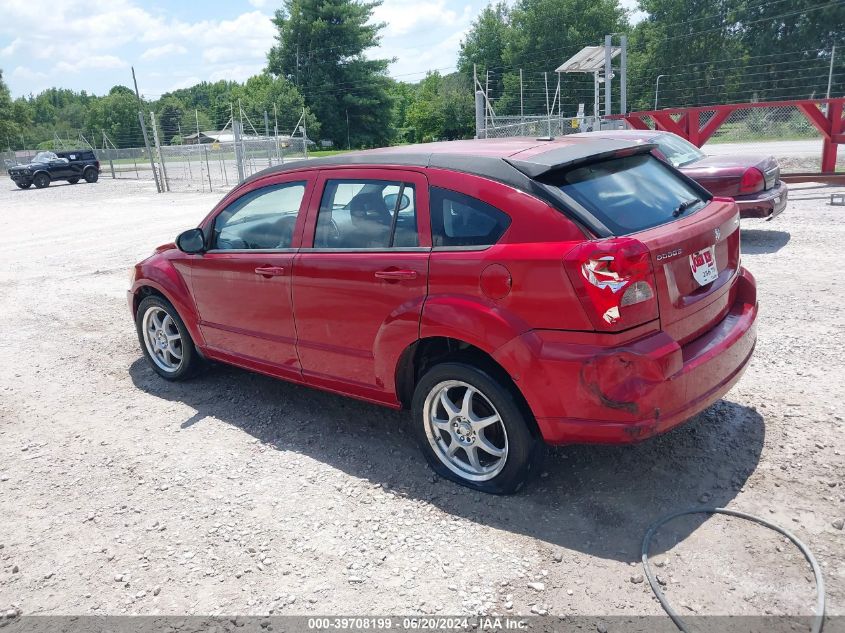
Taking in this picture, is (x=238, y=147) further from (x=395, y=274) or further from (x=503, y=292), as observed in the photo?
(x=503, y=292)

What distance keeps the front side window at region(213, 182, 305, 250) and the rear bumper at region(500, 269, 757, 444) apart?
1.91 m

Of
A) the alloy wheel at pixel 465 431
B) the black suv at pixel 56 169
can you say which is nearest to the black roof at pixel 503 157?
the alloy wheel at pixel 465 431

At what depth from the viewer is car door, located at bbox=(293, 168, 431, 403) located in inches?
141

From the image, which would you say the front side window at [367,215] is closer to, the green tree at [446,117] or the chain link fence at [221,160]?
the chain link fence at [221,160]

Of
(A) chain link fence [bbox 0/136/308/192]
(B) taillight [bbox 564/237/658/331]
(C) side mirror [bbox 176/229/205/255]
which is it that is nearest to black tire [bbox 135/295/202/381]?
(C) side mirror [bbox 176/229/205/255]

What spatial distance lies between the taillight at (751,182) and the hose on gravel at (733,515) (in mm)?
6164

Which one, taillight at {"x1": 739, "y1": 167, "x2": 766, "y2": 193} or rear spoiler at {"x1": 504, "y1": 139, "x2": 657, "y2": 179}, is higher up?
rear spoiler at {"x1": 504, "y1": 139, "x2": 657, "y2": 179}

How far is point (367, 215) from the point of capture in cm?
387

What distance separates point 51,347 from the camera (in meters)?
6.62

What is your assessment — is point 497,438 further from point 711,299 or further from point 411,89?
point 411,89

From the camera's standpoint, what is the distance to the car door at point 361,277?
3592mm

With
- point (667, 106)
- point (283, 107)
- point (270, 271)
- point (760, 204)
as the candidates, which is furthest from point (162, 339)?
point (283, 107)

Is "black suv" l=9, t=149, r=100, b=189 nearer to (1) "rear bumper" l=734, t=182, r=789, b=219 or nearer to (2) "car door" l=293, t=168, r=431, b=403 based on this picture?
(1) "rear bumper" l=734, t=182, r=789, b=219

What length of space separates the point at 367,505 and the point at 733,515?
5.81ft
